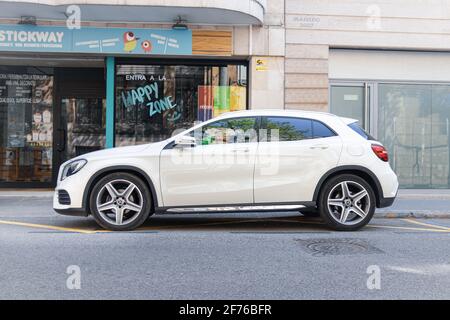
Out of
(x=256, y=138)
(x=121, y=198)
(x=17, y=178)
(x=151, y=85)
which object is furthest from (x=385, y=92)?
(x=17, y=178)

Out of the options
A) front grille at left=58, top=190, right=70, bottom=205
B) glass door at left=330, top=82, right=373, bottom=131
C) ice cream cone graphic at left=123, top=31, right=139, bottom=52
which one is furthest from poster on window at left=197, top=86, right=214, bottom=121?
→ front grille at left=58, top=190, right=70, bottom=205

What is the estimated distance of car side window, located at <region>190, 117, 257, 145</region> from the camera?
292 inches

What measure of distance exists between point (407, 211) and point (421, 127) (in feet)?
16.4

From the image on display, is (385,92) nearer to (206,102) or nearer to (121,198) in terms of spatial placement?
(206,102)

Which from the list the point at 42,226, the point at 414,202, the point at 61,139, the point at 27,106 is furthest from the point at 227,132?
the point at 27,106

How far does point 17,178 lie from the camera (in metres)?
14.1

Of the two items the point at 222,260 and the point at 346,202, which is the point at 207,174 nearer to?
the point at 222,260

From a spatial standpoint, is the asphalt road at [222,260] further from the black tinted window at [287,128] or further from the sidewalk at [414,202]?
the black tinted window at [287,128]

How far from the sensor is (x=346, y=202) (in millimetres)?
7484

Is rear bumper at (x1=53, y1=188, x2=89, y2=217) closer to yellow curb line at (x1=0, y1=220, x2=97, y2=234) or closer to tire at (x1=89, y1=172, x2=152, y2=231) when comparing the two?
tire at (x1=89, y1=172, x2=152, y2=231)

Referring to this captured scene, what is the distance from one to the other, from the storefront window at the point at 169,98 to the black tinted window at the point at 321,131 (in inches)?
232

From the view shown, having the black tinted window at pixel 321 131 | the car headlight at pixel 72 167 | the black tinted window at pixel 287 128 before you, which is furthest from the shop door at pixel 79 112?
the black tinted window at pixel 321 131

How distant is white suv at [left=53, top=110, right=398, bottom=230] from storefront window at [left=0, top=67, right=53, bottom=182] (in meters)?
7.17

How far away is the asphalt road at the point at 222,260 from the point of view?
4.58m
